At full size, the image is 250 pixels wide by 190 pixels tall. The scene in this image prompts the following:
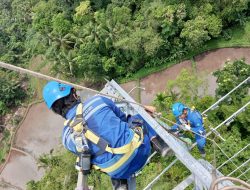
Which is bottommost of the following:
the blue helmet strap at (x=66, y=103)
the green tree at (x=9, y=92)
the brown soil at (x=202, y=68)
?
the blue helmet strap at (x=66, y=103)

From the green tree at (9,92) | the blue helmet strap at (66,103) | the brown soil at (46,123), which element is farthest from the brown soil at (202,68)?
the blue helmet strap at (66,103)

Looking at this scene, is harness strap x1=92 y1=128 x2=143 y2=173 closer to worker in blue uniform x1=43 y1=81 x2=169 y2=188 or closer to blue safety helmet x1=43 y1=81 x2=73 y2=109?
worker in blue uniform x1=43 y1=81 x2=169 y2=188

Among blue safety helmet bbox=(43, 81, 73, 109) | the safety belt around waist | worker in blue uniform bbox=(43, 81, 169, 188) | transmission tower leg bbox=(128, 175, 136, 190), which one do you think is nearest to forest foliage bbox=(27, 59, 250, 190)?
transmission tower leg bbox=(128, 175, 136, 190)

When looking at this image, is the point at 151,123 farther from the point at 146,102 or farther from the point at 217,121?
the point at 146,102

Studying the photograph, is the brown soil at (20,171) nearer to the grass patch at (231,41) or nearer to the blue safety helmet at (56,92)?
the grass patch at (231,41)

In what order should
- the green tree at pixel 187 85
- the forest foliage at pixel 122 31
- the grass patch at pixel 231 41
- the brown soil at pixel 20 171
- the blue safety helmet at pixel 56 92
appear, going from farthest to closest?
the brown soil at pixel 20 171, the grass patch at pixel 231 41, the forest foliage at pixel 122 31, the green tree at pixel 187 85, the blue safety helmet at pixel 56 92

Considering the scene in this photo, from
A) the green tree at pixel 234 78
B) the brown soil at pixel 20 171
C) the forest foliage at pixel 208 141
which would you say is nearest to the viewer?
the forest foliage at pixel 208 141

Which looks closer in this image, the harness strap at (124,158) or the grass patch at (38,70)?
the harness strap at (124,158)

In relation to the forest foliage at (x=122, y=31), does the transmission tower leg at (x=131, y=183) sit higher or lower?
lower

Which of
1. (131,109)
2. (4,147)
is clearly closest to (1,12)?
(4,147)
